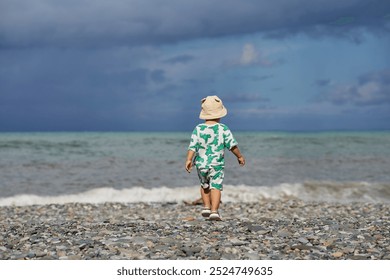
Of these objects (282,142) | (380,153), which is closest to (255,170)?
(380,153)

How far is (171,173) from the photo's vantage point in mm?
16734

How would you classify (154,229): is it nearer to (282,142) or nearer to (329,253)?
(329,253)

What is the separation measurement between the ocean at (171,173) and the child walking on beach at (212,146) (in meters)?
5.55

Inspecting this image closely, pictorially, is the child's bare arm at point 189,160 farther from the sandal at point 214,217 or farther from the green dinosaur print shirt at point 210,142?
the sandal at point 214,217

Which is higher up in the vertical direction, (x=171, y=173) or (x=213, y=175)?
(x=213, y=175)

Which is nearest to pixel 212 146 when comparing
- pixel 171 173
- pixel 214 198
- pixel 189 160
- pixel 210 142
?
pixel 210 142

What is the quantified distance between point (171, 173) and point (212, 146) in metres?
9.30

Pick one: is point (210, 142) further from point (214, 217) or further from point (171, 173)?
point (171, 173)

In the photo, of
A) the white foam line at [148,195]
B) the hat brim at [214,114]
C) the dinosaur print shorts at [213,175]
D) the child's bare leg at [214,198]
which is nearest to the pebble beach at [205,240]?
the child's bare leg at [214,198]

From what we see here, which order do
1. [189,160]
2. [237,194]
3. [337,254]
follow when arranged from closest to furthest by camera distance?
[337,254] < [189,160] < [237,194]

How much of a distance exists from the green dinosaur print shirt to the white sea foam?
212 inches

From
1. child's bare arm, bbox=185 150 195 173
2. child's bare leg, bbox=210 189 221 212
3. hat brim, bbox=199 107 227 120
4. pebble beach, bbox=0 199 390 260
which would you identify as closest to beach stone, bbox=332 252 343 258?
pebble beach, bbox=0 199 390 260

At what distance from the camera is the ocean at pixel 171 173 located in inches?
543

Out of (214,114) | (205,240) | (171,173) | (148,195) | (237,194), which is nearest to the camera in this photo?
(205,240)
